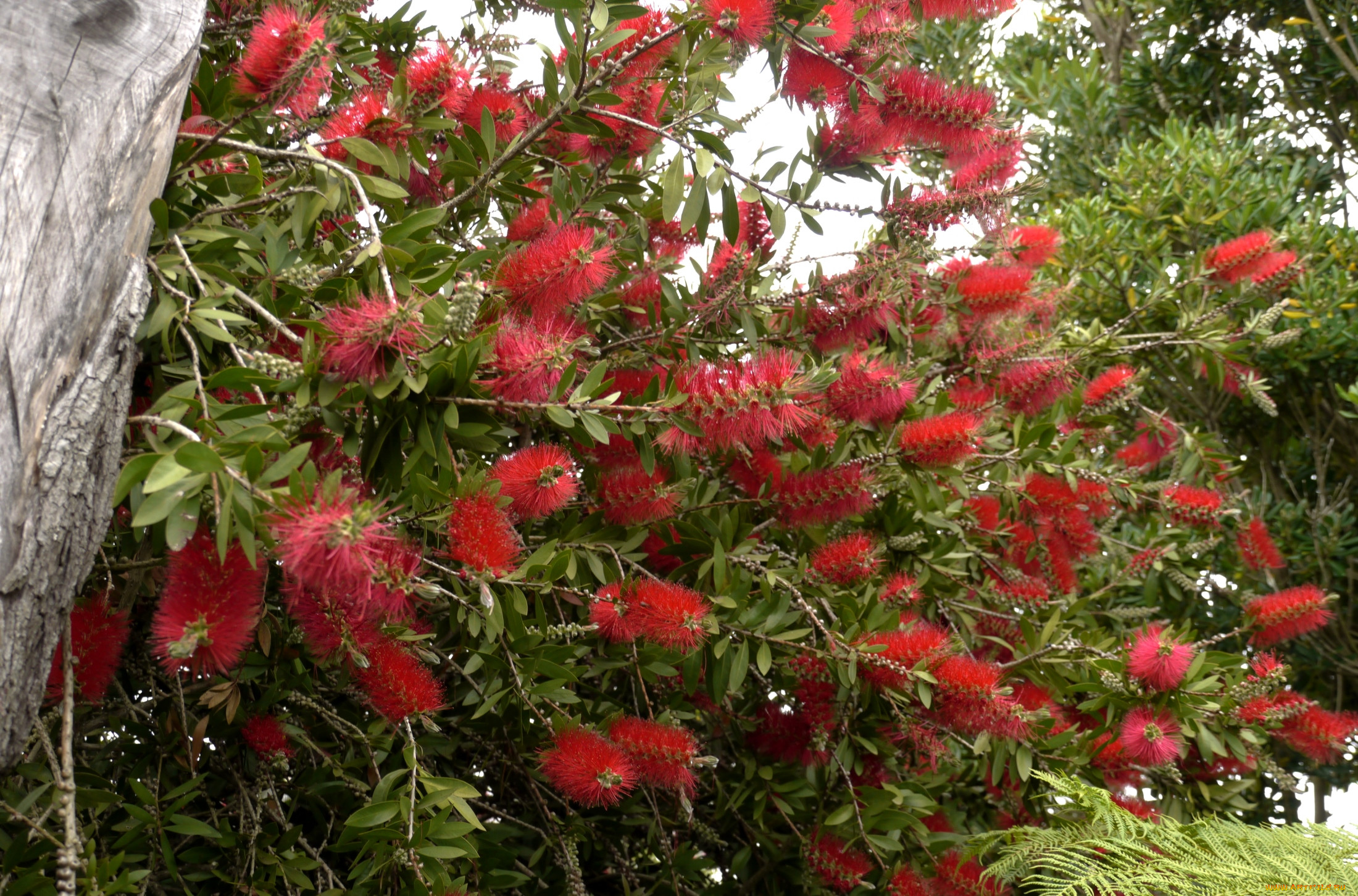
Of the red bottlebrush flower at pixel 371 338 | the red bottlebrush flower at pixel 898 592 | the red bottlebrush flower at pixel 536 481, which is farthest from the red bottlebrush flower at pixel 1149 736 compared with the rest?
the red bottlebrush flower at pixel 371 338

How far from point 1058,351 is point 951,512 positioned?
0.55 metres

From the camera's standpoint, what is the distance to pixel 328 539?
92cm

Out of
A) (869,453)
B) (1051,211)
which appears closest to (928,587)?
(869,453)

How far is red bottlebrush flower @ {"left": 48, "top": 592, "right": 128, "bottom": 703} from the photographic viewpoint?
4.16 ft

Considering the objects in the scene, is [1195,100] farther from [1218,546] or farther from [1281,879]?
[1281,879]

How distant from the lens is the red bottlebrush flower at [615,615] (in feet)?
4.93

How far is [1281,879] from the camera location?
1.36 m

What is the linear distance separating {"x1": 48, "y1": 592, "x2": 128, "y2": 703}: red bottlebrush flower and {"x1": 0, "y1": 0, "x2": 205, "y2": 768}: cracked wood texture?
18 centimetres

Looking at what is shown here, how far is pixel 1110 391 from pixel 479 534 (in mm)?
1623

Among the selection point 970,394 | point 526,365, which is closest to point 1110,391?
point 970,394

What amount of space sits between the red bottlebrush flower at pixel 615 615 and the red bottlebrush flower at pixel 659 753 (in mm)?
147

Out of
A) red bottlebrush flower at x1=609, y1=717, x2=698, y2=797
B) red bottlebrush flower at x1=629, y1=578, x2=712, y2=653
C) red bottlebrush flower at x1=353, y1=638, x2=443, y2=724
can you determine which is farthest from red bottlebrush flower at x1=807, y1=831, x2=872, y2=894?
red bottlebrush flower at x1=353, y1=638, x2=443, y2=724

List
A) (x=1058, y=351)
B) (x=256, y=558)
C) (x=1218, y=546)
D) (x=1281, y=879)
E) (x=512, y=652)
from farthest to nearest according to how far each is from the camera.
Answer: (x=1218, y=546)
(x=1058, y=351)
(x=512, y=652)
(x=1281, y=879)
(x=256, y=558)

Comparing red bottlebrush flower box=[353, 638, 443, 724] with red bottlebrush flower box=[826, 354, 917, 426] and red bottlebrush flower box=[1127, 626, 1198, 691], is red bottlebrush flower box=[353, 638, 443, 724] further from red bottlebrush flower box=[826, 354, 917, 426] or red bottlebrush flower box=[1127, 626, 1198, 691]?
red bottlebrush flower box=[1127, 626, 1198, 691]
